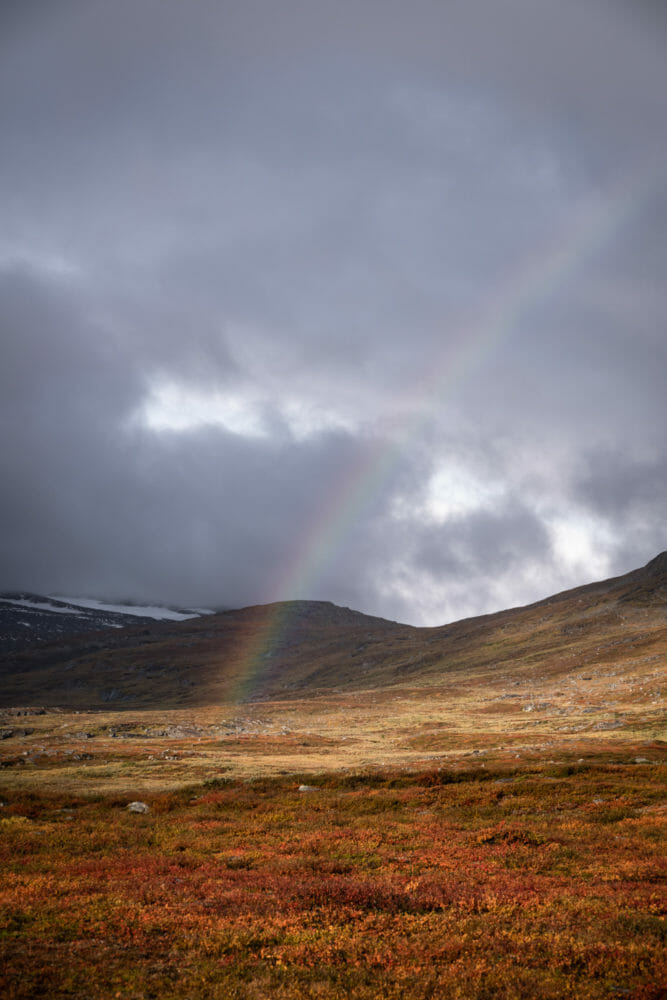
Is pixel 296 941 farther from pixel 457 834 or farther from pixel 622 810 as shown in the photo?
pixel 622 810

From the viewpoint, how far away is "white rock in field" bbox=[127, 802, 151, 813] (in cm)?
3500

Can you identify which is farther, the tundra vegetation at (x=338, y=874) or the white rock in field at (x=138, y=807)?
the white rock in field at (x=138, y=807)

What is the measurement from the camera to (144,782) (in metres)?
45.0

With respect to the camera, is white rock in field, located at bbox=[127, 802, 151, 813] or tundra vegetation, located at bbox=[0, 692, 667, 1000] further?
white rock in field, located at bbox=[127, 802, 151, 813]

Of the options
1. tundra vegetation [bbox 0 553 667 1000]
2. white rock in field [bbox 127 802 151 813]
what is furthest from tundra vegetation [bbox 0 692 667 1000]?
white rock in field [bbox 127 802 151 813]

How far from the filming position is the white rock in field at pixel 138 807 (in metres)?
35.0

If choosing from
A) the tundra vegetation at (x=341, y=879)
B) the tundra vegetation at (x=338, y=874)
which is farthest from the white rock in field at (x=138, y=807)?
the tundra vegetation at (x=341, y=879)

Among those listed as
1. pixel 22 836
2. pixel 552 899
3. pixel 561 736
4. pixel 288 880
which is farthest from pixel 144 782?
pixel 561 736

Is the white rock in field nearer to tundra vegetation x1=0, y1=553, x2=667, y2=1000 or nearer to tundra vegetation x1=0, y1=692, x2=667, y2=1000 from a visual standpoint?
tundra vegetation x1=0, y1=553, x2=667, y2=1000

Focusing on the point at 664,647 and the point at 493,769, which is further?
the point at 664,647

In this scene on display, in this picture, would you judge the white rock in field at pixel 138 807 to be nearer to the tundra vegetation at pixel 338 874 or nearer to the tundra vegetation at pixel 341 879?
the tundra vegetation at pixel 338 874

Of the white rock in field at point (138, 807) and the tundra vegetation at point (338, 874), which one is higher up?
the tundra vegetation at point (338, 874)

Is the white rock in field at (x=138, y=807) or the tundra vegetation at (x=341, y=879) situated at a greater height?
the tundra vegetation at (x=341, y=879)

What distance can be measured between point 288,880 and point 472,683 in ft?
532
